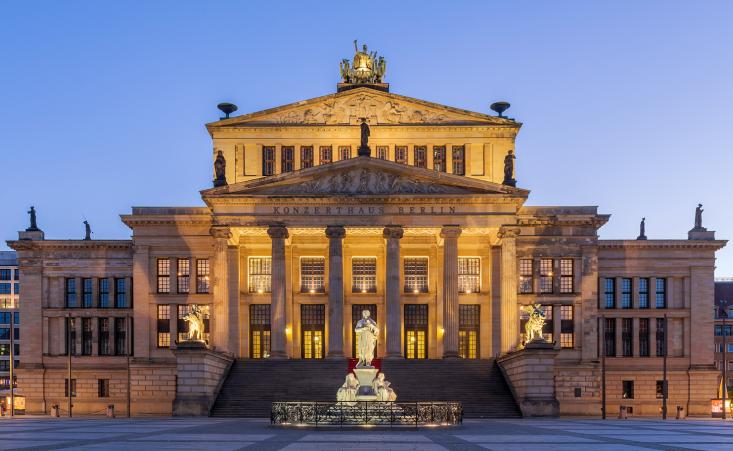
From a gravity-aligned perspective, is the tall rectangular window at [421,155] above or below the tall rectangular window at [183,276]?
above

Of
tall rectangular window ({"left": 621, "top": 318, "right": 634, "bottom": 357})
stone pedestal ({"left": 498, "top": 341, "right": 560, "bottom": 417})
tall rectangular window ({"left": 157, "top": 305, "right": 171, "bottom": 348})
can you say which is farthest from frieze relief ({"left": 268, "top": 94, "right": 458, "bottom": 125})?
stone pedestal ({"left": 498, "top": 341, "right": 560, "bottom": 417})

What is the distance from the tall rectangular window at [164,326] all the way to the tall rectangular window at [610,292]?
37.0 m

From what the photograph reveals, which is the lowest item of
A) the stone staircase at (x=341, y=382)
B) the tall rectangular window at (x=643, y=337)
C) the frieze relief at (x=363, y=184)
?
the stone staircase at (x=341, y=382)

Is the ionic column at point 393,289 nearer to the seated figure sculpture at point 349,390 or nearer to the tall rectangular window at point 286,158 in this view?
the tall rectangular window at point 286,158

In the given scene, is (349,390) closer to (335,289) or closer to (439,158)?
(335,289)

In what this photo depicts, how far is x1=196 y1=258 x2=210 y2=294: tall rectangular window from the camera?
75.9m

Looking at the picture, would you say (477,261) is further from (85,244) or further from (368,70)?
(85,244)

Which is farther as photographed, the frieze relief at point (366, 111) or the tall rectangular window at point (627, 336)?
the tall rectangular window at point (627, 336)

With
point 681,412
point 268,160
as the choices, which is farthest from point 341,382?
point 681,412

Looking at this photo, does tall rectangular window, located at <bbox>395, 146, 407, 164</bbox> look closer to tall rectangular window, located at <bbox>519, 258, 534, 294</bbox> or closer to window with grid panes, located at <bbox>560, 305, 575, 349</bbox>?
tall rectangular window, located at <bbox>519, 258, 534, 294</bbox>

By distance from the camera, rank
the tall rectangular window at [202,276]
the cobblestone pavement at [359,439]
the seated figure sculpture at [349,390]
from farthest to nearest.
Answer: the tall rectangular window at [202,276], the seated figure sculpture at [349,390], the cobblestone pavement at [359,439]

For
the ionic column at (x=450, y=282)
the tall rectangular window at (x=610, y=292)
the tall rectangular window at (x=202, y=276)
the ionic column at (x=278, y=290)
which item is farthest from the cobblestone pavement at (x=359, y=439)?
the tall rectangular window at (x=610, y=292)

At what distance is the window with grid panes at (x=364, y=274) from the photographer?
3014 inches

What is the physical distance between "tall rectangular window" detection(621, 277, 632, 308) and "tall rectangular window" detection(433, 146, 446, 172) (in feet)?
61.2
